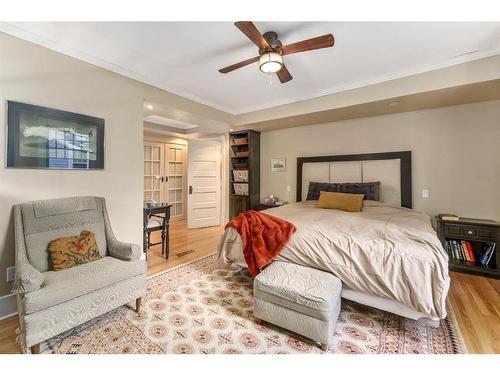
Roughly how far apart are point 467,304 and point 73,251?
3.71m

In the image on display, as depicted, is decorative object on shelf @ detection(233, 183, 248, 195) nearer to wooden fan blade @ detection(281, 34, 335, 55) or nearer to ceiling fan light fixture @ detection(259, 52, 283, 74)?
ceiling fan light fixture @ detection(259, 52, 283, 74)

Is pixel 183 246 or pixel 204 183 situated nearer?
pixel 183 246

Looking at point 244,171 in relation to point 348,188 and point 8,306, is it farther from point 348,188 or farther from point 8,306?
point 8,306

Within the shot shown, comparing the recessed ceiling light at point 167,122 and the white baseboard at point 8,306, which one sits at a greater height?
the recessed ceiling light at point 167,122

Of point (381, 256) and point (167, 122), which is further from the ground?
point (167, 122)

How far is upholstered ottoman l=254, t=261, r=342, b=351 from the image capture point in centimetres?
162

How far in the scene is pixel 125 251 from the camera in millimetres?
2115

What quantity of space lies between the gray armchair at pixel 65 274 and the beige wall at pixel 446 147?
12.2 ft

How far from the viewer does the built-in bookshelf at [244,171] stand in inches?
194

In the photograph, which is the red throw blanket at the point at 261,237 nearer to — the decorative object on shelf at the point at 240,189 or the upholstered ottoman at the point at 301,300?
the upholstered ottoman at the point at 301,300

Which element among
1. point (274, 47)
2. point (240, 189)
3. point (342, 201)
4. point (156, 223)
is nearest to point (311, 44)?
point (274, 47)

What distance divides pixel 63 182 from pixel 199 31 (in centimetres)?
203

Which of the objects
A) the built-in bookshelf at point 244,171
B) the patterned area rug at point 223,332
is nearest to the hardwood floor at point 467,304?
the patterned area rug at point 223,332

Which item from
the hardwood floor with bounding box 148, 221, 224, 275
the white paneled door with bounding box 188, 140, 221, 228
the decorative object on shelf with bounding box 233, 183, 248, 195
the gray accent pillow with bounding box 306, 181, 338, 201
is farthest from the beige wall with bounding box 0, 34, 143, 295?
the gray accent pillow with bounding box 306, 181, 338, 201
